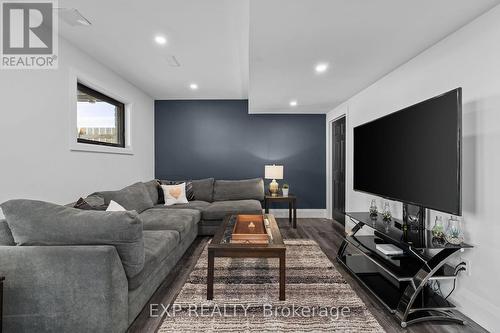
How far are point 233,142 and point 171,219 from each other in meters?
2.63

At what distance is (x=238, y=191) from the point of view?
484 centimetres

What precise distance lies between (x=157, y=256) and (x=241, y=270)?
3.19ft

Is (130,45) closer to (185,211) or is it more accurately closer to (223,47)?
(223,47)

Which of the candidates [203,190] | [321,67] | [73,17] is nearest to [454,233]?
[321,67]

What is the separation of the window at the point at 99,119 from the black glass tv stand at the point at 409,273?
140 inches

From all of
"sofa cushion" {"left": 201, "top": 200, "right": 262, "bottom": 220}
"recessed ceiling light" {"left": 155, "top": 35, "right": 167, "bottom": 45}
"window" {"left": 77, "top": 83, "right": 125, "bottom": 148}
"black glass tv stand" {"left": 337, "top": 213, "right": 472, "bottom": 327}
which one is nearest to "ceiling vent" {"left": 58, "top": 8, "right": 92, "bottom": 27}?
"recessed ceiling light" {"left": 155, "top": 35, "right": 167, "bottom": 45}

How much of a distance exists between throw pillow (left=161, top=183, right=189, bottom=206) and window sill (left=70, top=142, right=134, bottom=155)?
84 centimetres

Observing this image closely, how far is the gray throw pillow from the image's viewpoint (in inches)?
121

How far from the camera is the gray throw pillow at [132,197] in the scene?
308 cm

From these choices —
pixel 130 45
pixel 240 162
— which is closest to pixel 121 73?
pixel 130 45

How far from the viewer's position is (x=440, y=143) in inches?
73.7

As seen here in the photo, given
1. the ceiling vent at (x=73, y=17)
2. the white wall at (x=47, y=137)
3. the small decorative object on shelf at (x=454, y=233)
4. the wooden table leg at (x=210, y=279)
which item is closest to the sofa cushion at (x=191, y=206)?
the white wall at (x=47, y=137)

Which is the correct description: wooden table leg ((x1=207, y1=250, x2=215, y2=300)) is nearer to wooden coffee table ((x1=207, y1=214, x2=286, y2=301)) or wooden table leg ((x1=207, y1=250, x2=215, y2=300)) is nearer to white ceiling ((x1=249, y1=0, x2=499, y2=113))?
wooden coffee table ((x1=207, y1=214, x2=286, y2=301))

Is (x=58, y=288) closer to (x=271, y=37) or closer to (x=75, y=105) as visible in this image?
(x=75, y=105)
